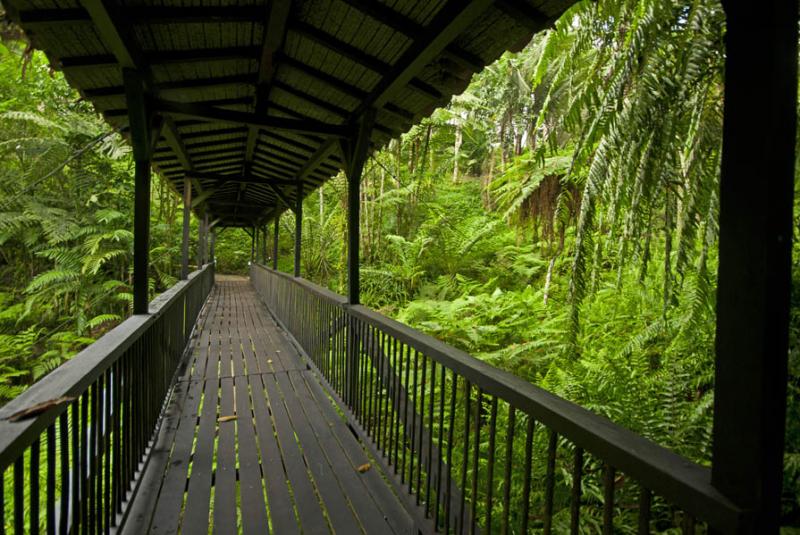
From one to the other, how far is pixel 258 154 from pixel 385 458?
4.82 m

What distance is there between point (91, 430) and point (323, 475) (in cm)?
125

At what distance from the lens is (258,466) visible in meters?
2.51

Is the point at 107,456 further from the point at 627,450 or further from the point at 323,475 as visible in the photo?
the point at 627,450

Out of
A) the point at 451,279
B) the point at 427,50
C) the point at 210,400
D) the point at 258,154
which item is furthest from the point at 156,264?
the point at 427,50

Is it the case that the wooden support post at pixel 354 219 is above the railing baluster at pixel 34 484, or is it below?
above

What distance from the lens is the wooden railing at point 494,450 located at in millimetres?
962

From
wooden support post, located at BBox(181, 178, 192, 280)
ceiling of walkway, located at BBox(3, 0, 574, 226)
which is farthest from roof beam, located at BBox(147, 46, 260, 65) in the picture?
wooden support post, located at BBox(181, 178, 192, 280)

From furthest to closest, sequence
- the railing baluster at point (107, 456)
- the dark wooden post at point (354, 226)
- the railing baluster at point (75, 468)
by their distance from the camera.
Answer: the dark wooden post at point (354, 226) < the railing baluster at point (107, 456) < the railing baluster at point (75, 468)

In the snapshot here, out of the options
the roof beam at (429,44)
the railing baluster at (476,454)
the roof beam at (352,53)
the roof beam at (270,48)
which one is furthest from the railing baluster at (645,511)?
the roof beam at (270,48)

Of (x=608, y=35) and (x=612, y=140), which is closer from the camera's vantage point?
(x=612, y=140)

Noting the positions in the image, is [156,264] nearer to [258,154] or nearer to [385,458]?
[258,154]

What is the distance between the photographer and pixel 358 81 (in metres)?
3.06

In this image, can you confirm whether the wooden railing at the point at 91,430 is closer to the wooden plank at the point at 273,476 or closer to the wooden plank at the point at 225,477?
the wooden plank at the point at 225,477

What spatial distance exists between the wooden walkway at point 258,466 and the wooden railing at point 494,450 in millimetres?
183
